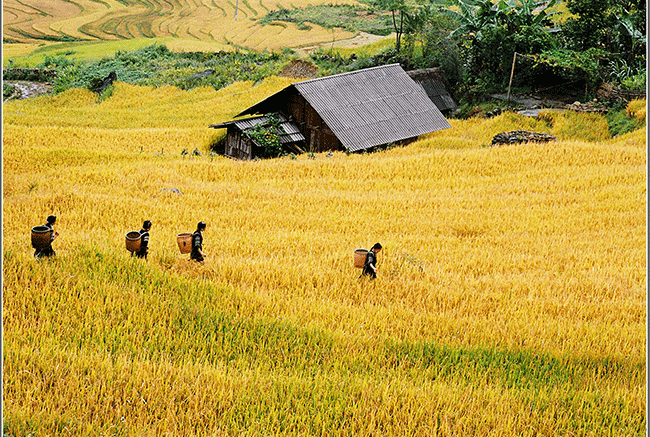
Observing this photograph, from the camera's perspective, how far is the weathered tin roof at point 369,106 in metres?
25.5

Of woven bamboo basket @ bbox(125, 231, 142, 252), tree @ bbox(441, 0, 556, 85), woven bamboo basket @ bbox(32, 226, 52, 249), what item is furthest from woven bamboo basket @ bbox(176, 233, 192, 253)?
tree @ bbox(441, 0, 556, 85)

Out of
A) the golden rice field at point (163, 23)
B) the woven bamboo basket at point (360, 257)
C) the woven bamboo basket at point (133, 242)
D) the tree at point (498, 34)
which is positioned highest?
the golden rice field at point (163, 23)

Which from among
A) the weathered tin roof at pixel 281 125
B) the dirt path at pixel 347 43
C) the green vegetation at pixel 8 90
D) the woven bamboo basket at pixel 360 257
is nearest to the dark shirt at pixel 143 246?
the woven bamboo basket at pixel 360 257

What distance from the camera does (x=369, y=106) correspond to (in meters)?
27.2

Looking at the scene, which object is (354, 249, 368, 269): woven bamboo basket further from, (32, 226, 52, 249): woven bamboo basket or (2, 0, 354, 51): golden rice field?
(2, 0, 354, 51): golden rice field

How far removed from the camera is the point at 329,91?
26984 millimetres

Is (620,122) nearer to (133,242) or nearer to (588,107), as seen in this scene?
(588,107)

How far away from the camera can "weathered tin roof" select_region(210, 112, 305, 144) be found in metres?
26.0

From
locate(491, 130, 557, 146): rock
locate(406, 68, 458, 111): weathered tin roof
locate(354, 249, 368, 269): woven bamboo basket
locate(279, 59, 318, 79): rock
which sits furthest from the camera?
locate(279, 59, 318, 79): rock

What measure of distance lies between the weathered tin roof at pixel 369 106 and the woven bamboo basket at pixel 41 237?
17.8 meters

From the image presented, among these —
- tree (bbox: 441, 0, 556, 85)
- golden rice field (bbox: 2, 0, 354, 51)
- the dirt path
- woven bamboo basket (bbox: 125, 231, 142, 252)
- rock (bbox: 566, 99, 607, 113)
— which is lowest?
woven bamboo basket (bbox: 125, 231, 142, 252)

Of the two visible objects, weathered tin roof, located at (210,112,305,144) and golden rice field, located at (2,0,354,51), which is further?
golden rice field, located at (2,0,354,51)

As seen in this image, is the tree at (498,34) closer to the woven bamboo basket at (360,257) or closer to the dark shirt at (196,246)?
the woven bamboo basket at (360,257)

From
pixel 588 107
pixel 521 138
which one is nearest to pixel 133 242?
pixel 521 138
